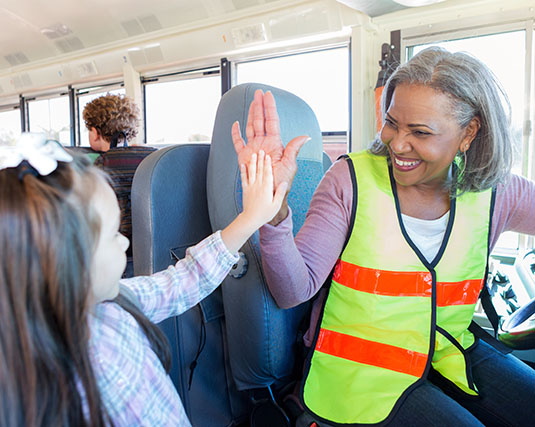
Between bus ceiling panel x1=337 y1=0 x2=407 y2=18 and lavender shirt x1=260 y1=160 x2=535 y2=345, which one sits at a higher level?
bus ceiling panel x1=337 y1=0 x2=407 y2=18

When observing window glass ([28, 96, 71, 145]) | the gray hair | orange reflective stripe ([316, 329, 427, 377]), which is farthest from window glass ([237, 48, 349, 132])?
window glass ([28, 96, 71, 145])

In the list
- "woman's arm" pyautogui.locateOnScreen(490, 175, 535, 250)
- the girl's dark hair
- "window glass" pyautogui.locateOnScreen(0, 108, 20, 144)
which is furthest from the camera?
"window glass" pyautogui.locateOnScreen(0, 108, 20, 144)

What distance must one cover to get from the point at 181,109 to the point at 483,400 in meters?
5.11

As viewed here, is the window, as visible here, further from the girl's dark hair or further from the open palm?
the girl's dark hair

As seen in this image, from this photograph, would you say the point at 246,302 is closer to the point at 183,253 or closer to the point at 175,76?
the point at 183,253

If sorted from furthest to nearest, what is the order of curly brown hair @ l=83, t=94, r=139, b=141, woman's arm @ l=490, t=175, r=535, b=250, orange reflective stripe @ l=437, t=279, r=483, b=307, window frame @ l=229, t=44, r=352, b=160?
1. window frame @ l=229, t=44, r=352, b=160
2. curly brown hair @ l=83, t=94, r=139, b=141
3. woman's arm @ l=490, t=175, r=535, b=250
4. orange reflective stripe @ l=437, t=279, r=483, b=307

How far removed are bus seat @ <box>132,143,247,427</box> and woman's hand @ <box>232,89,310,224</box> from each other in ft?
1.31

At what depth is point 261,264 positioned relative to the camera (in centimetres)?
139

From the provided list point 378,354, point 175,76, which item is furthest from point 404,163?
point 175,76

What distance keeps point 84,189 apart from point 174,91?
5214 millimetres

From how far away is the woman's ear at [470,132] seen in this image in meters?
1.40

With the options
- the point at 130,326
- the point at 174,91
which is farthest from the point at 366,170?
the point at 174,91

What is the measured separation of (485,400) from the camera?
4.29 feet

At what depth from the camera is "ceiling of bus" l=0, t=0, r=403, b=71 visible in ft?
15.1
